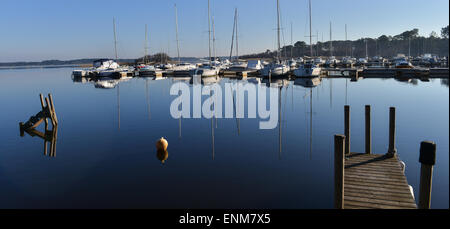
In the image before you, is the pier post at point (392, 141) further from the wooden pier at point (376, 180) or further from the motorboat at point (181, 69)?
the motorboat at point (181, 69)

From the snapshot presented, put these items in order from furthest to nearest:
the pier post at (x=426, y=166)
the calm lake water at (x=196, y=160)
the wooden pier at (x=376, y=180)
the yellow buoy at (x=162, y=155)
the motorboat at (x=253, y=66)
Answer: the motorboat at (x=253, y=66), the yellow buoy at (x=162, y=155), the calm lake water at (x=196, y=160), the wooden pier at (x=376, y=180), the pier post at (x=426, y=166)

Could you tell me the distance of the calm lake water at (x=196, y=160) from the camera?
1085cm

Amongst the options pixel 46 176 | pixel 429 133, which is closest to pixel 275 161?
pixel 46 176

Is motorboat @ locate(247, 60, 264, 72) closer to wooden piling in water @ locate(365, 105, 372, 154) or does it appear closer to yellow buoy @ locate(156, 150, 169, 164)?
yellow buoy @ locate(156, 150, 169, 164)

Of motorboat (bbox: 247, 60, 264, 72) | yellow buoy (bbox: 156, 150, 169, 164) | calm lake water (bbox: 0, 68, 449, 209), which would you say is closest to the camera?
calm lake water (bbox: 0, 68, 449, 209)

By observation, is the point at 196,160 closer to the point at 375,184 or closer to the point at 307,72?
the point at 375,184

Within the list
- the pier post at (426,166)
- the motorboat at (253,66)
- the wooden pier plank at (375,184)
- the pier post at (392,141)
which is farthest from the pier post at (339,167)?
the motorboat at (253,66)

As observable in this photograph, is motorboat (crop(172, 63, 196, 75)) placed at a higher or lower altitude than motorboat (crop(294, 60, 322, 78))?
higher

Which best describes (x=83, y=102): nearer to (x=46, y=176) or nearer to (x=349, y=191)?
(x=46, y=176)

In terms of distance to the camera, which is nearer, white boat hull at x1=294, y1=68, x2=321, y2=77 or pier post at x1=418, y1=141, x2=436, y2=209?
pier post at x1=418, y1=141, x2=436, y2=209

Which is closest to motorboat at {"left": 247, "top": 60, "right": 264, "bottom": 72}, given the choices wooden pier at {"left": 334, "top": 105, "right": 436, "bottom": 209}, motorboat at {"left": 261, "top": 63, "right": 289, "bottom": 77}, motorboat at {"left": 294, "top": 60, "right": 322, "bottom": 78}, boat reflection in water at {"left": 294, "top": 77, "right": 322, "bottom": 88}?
motorboat at {"left": 261, "top": 63, "right": 289, "bottom": 77}

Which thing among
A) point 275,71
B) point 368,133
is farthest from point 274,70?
point 368,133

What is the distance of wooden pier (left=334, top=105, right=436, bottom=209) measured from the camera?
21.8ft

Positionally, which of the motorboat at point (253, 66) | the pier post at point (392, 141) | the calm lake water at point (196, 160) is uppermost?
the motorboat at point (253, 66)
